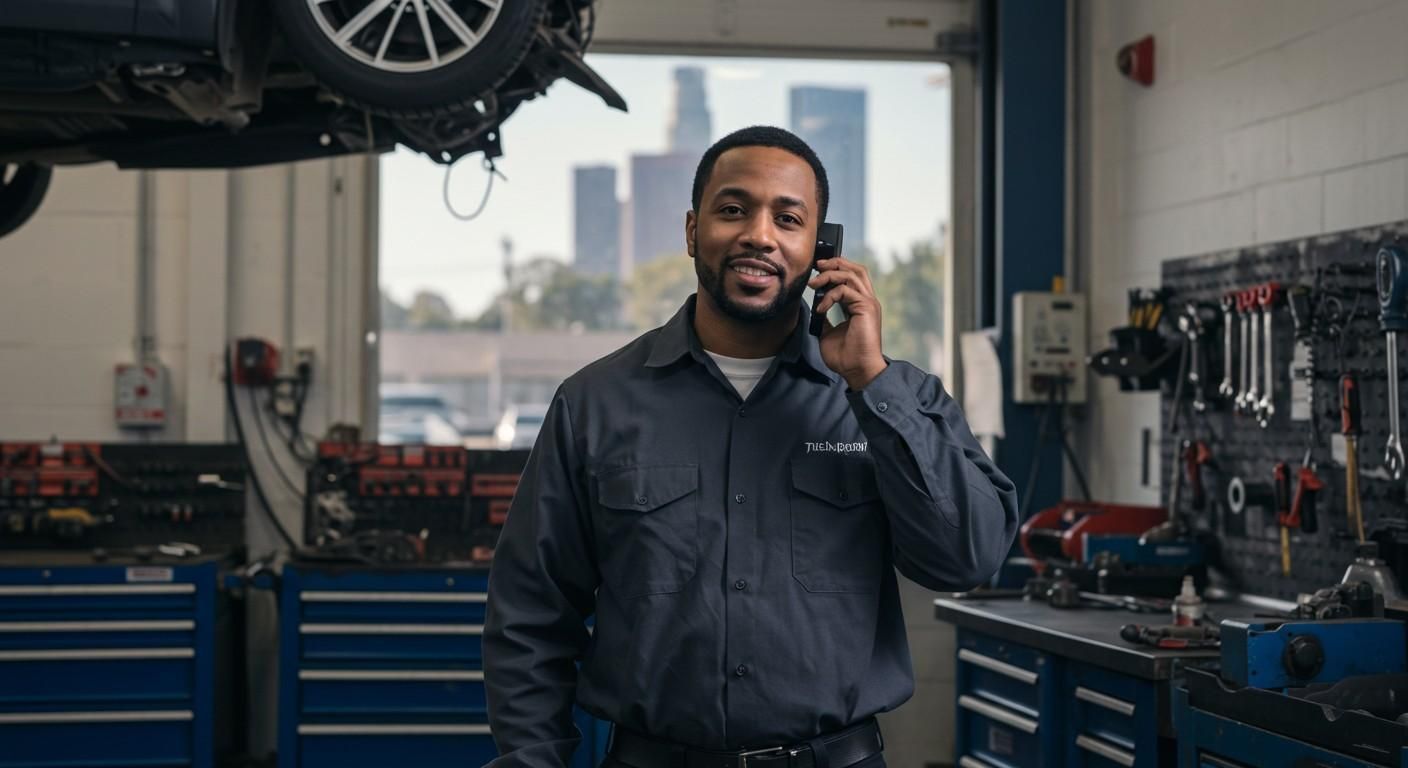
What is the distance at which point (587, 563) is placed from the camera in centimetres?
177

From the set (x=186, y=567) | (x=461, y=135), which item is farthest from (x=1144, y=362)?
(x=186, y=567)

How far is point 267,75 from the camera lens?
326 centimetres

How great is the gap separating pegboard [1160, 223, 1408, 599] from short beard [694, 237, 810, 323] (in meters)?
1.61

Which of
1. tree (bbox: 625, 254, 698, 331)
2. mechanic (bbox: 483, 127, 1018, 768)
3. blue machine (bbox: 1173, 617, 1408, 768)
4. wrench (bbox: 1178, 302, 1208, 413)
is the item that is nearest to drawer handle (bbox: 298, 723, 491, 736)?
tree (bbox: 625, 254, 698, 331)

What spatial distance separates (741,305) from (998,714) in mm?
1869

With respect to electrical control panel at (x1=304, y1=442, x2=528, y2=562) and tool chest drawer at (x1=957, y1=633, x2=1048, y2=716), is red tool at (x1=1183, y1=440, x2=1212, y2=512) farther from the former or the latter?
electrical control panel at (x1=304, y1=442, x2=528, y2=562)

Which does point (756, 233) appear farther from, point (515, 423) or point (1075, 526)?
point (515, 423)

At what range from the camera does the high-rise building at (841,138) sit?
486 centimetres

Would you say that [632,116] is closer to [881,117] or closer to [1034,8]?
[881,117]

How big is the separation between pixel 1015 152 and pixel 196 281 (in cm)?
248

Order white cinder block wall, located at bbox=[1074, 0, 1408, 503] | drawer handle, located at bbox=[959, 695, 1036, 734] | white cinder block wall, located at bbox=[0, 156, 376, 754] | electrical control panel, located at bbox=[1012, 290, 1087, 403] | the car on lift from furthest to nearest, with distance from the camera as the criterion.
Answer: white cinder block wall, located at bbox=[0, 156, 376, 754] < electrical control panel, located at bbox=[1012, 290, 1087, 403] < drawer handle, located at bbox=[959, 695, 1036, 734] < white cinder block wall, located at bbox=[1074, 0, 1408, 503] < the car on lift

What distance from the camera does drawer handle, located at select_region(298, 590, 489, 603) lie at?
391cm

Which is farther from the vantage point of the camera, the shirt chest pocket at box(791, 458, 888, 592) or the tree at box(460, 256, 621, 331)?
the tree at box(460, 256, 621, 331)

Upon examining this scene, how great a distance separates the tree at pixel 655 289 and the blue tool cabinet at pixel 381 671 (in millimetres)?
1211
